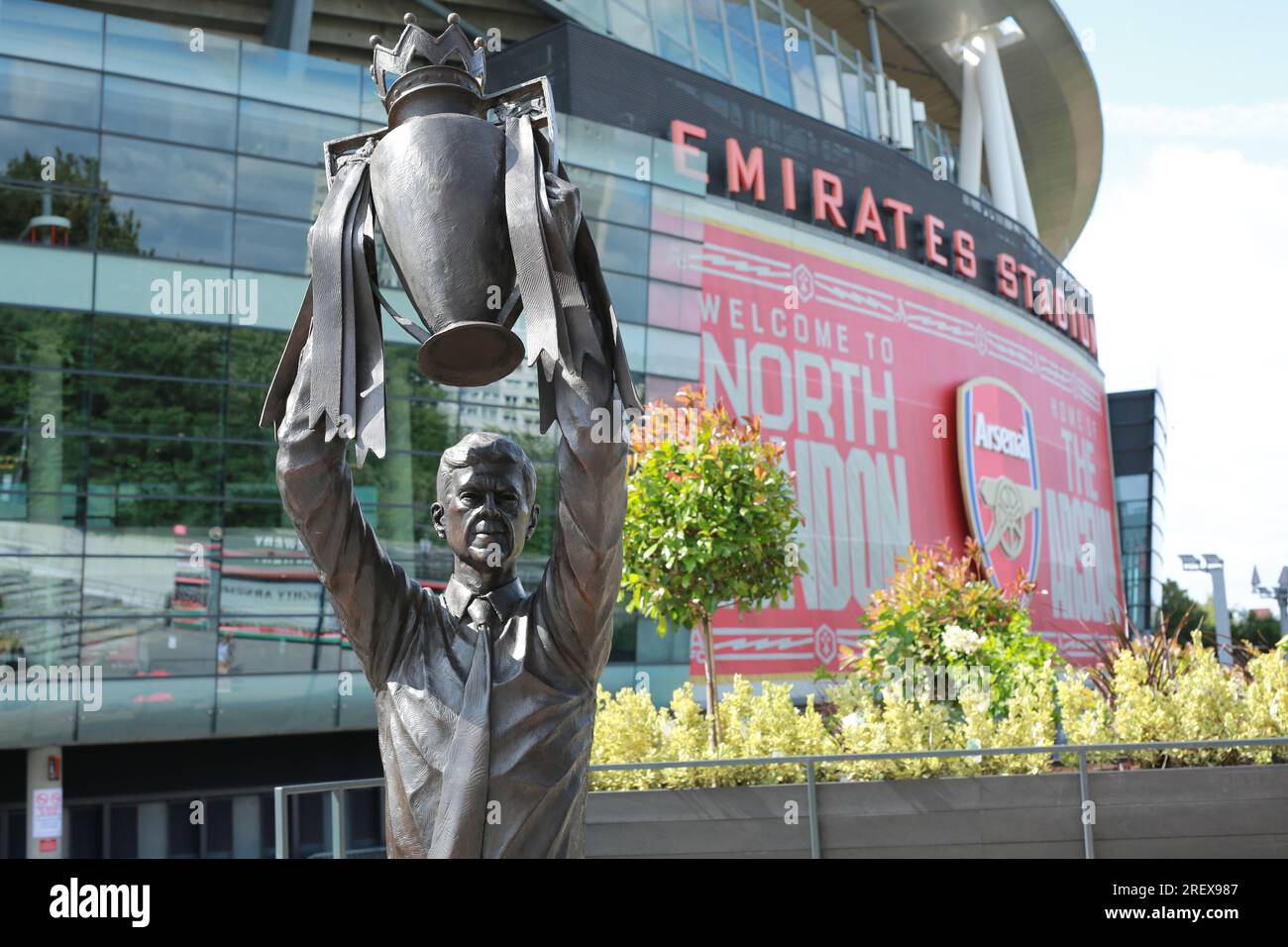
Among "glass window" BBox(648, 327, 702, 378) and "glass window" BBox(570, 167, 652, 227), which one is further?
"glass window" BBox(648, 327, 702, 378)

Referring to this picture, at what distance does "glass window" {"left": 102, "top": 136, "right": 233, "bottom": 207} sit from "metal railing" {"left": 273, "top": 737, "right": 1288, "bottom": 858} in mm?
11469

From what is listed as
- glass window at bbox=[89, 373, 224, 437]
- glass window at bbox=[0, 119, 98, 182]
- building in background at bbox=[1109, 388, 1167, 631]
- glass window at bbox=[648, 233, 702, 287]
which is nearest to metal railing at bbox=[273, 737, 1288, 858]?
glass window at bbox=[89, 373, 224, 437]

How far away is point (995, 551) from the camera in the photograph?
28828mm

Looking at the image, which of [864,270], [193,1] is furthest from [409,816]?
[864,270]

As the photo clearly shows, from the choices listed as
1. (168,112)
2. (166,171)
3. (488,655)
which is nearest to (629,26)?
(168,112)

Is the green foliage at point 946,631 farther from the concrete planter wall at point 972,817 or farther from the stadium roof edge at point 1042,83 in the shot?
the stadium roof edge at point 1042,83

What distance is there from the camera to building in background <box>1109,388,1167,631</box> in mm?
43312

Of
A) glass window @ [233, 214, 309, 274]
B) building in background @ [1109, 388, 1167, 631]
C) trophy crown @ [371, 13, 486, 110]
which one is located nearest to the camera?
trophy crown @ [371, 13, 486, 110]

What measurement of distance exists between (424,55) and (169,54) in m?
15.9

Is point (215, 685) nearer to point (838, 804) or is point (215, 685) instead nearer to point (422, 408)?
point (422, 408)

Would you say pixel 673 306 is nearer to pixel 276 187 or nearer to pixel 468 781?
pixel 276 187

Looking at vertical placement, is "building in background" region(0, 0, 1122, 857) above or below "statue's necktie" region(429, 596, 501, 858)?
above

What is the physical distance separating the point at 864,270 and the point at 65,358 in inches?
623

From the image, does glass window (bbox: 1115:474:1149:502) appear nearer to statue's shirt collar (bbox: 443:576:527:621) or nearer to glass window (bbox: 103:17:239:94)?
glass window (bbox: 103:17:239:94)
